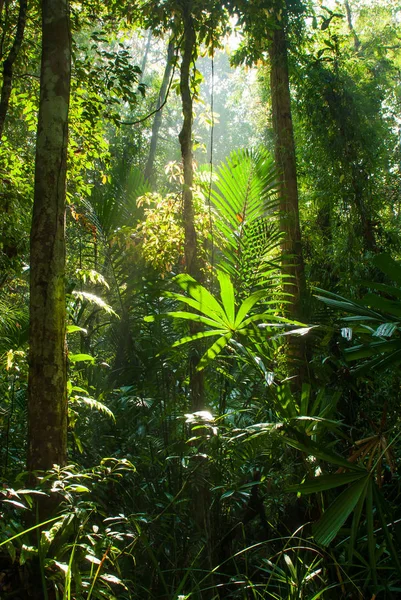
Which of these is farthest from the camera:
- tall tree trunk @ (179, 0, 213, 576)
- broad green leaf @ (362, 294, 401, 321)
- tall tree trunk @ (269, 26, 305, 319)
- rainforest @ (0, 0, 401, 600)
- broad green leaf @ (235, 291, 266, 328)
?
tall tree trunk @ (269, 26, 305, 319)

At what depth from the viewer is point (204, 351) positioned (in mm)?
3049

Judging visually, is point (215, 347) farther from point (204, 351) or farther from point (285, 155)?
point (285, 155)

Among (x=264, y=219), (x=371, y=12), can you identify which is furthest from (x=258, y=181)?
(x=371, y=12)

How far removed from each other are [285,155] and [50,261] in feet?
8.49

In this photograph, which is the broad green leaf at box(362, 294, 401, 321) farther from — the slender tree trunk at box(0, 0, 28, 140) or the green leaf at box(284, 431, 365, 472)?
the slender tree trunk at box(0, 0, 28, 140)

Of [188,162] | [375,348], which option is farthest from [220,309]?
[188,162]

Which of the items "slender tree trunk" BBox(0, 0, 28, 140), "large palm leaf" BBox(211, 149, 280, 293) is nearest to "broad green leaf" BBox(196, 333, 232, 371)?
"large palm leaf" BBox(211, 149, 280, 293)

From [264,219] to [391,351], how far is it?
1.69 metres

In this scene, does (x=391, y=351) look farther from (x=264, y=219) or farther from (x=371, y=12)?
(x=371, y=12)

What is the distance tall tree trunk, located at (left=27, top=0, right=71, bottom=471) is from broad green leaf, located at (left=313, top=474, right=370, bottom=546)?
1.11 metres

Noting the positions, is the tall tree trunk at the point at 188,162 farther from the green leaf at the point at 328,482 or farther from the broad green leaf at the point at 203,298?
the green leaf at the point at 328,482

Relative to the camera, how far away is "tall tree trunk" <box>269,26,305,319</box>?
3.97 metres

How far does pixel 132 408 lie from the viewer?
12.2 ft

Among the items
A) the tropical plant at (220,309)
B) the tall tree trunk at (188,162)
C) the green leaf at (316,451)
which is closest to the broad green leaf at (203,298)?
the tropical plant at (220,309)
